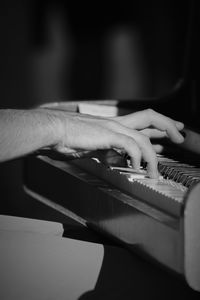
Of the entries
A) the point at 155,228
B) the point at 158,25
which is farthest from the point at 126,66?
the point at 155,228

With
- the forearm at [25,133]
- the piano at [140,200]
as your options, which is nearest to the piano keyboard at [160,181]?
the piano at [140,200]

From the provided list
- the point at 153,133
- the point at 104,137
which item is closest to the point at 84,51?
the point at 153,133

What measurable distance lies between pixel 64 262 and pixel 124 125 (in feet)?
1.01

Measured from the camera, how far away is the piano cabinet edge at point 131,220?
0.93m

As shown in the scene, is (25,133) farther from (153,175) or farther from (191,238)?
(191,238)

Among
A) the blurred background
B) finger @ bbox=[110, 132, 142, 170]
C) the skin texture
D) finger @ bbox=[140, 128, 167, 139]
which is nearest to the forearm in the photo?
the skin texture

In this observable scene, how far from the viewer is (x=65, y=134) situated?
1.17 meters

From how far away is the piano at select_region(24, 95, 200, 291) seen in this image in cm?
93

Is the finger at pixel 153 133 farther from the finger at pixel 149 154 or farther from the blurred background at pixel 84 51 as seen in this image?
the blurred background at pixel 84 51

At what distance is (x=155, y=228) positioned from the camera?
1.01 metres

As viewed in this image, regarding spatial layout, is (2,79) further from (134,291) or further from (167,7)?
(134,291)

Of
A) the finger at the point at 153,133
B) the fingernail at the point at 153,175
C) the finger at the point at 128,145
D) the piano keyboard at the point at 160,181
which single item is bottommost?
the piano keyboard at the point at 160,181

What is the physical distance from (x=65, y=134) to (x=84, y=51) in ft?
11.2

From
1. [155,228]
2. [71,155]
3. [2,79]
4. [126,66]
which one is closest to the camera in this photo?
[155,228]
